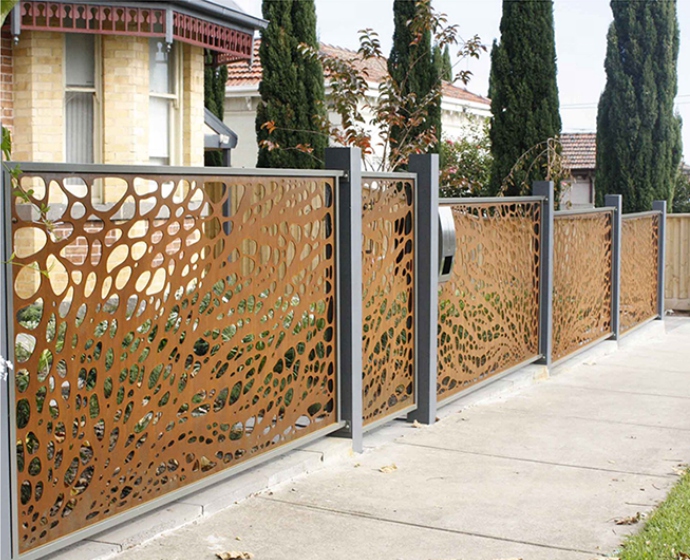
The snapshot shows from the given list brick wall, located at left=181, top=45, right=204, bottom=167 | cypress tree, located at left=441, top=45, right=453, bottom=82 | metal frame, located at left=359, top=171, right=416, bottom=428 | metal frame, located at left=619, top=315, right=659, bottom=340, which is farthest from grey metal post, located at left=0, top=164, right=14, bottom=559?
brick wall, located at left=181, top=45, right=204, bottom=167

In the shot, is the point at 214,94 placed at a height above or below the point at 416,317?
above

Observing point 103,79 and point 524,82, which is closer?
point 103,79

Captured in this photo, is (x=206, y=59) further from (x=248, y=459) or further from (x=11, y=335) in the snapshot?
(x=11, y=335)

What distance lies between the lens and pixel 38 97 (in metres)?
12.3

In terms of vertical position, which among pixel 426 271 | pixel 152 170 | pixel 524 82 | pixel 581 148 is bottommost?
pixel 426 271

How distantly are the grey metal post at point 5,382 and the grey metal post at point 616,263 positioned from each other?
8613 millimetres

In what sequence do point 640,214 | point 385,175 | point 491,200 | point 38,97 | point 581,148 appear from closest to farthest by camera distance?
point 385,175, point 491,200, point 38,97, point 640,214, point 581,148

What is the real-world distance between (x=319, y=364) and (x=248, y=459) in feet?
2.64

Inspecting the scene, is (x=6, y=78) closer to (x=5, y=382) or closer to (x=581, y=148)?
(x=5, y=382)

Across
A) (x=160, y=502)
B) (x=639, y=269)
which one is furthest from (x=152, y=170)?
(x=639, y=269)

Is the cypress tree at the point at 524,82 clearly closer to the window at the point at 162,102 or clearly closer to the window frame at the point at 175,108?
the window frame at the point at 175,108

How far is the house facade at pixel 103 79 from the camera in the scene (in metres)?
12.2

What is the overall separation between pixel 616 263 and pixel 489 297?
3.82m

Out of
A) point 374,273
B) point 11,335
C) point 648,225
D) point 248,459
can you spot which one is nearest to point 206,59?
point 648,225
